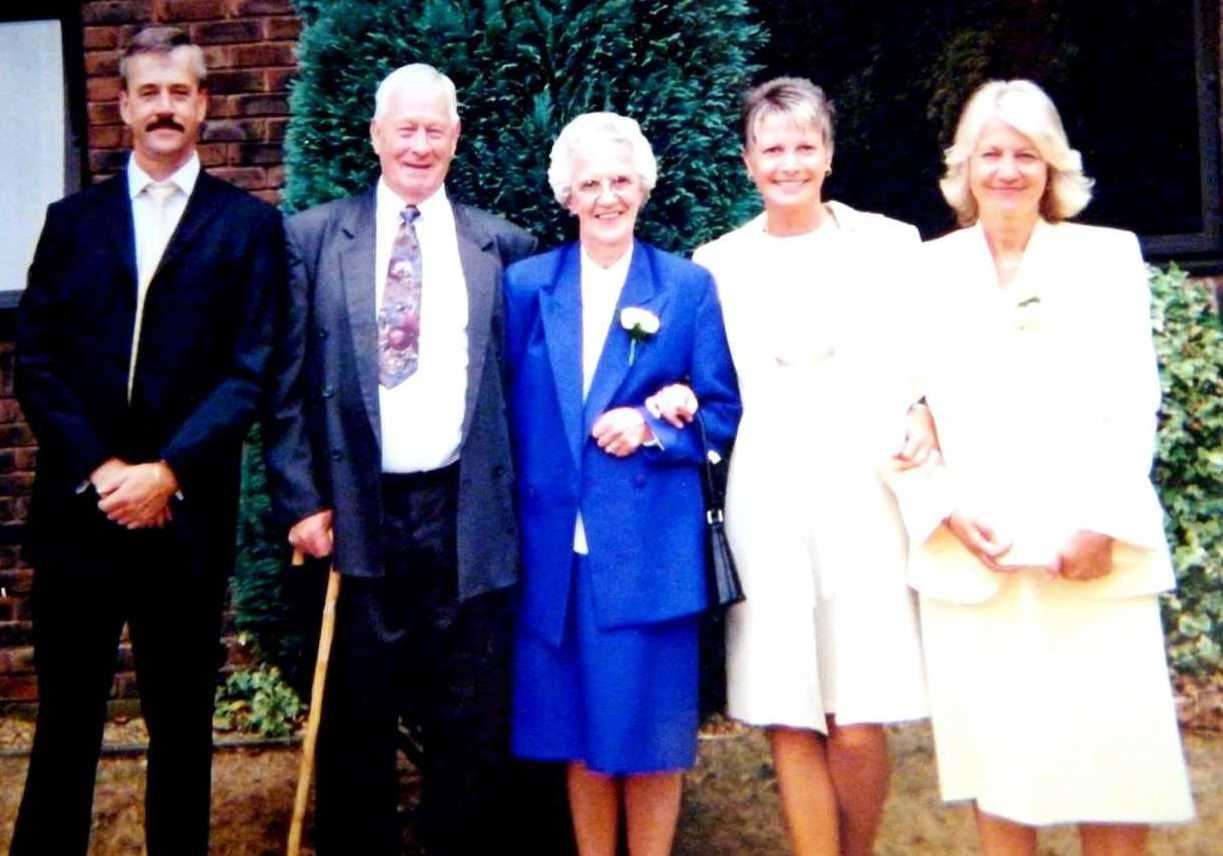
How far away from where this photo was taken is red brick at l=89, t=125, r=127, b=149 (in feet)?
18.7

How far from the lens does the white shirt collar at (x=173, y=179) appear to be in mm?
3441

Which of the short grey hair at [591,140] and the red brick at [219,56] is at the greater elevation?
the red brick at [219,56]

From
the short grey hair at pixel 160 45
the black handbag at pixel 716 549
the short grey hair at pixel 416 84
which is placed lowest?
the black handbag at pixel 716 549

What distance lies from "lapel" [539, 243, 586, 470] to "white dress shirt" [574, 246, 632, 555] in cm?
2

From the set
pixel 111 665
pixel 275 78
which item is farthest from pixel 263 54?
pixel 111 665

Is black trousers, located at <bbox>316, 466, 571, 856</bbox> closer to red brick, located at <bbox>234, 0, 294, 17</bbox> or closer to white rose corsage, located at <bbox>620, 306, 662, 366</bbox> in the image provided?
white rose corsage, located at <bbox>620, 306, 662, 366</bbox>

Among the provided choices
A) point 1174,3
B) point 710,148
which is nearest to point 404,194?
point 710,148

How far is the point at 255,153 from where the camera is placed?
5.68 metres

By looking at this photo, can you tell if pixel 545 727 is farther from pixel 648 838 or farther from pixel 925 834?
pixel 925 834

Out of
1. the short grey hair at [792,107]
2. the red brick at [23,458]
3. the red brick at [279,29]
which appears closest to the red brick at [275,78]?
the red brick at [279,29]

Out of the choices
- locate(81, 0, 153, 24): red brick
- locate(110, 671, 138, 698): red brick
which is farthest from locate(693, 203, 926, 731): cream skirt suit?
locate(81, 0, 153, 24): red brick

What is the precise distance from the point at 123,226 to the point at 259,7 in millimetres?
2591

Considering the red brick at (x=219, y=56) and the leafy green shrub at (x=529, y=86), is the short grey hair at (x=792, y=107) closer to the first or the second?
the leafy green shrub at (x=529, y=86)

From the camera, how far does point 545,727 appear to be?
343cm
